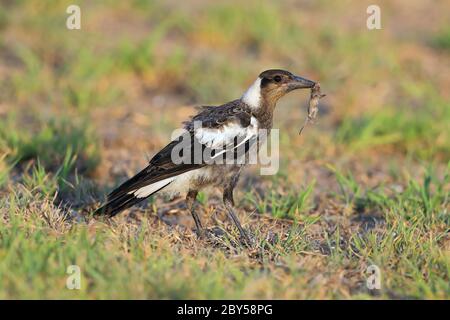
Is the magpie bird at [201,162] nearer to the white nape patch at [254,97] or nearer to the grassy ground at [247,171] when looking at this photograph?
the white nape patch at [254,97]

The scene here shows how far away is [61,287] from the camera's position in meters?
3.65

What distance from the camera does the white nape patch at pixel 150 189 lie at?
4934mm

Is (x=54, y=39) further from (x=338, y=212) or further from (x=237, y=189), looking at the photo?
(x=338, y=212)

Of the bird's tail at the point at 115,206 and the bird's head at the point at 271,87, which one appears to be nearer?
the bird's tail at the point at 115,206

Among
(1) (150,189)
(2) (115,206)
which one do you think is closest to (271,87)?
(1) (150,189)

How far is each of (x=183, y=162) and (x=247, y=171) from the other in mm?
1485

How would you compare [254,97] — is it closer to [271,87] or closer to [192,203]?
[271,87]

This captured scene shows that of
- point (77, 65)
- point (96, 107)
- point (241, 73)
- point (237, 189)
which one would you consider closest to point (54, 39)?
point (77, 65)

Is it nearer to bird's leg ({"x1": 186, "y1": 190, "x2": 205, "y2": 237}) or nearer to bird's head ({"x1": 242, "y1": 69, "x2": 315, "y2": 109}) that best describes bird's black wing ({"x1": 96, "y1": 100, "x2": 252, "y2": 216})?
bird's head ({"x1": 242, "y1": 69, "x2": 315, "y2": 109})

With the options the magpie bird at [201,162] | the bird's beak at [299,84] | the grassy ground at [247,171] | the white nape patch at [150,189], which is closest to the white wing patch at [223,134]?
the magpie bird at [201,162]

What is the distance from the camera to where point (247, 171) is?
20.9ft

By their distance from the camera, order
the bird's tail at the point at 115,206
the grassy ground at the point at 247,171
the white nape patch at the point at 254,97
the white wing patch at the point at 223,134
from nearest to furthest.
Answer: the grassy ground at the point at 247,171, the bird's tail at the point at 115,206, the white wing patch at the point at 223,134, the white nape patch at the point at 254,97

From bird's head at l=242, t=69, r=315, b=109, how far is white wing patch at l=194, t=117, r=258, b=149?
252 mm

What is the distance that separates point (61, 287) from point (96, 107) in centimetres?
387
